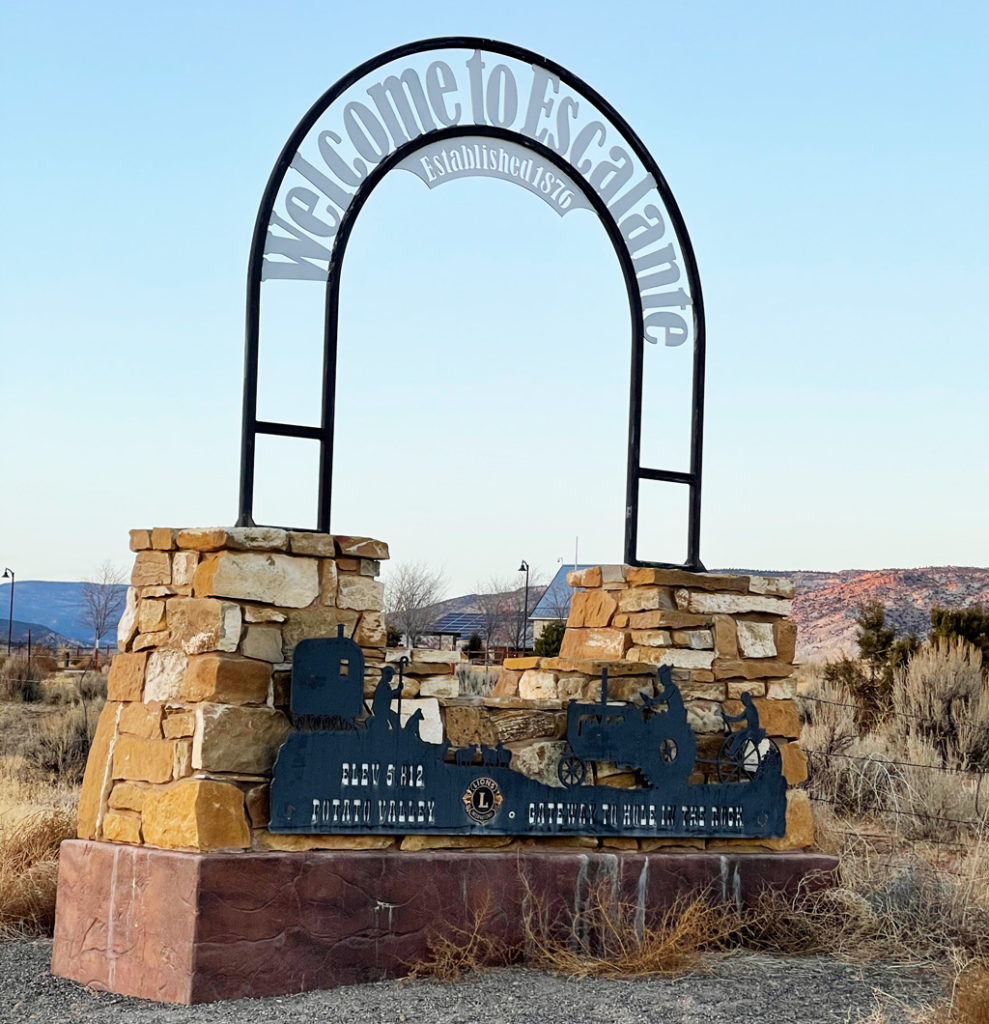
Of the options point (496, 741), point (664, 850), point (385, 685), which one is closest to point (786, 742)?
point (664, 850)

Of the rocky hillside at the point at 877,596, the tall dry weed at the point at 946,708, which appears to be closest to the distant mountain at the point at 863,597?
the rocky hillside at the point at 877,596

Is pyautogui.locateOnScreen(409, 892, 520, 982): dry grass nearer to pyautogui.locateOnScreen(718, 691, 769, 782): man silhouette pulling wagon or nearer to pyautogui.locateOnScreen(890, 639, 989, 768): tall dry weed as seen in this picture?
pyautogui.locateOnScreen(718, 691, 769, 782): man silhouette pulling wagon

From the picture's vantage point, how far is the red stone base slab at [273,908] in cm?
554

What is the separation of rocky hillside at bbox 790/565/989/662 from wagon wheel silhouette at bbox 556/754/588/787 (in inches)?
1461

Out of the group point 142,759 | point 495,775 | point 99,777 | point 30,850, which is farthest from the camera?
point 30,850

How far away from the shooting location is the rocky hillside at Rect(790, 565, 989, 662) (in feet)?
148

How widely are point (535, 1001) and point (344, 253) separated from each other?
350 centimetres

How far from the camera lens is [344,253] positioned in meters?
6.52

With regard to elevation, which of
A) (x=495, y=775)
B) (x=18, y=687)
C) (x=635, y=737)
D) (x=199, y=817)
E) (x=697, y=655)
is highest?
(x=697, y=655)

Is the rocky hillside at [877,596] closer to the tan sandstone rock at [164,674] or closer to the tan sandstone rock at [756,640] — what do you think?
the tan sandstone rock at [756,640]

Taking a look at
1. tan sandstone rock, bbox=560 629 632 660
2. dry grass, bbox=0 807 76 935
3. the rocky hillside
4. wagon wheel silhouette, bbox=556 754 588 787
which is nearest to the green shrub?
dry grass, bbox=0 807 76 935

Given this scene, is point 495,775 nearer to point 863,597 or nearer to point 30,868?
point 30,868

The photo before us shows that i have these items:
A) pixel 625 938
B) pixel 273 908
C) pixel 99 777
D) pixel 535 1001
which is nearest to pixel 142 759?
pixel 99 777

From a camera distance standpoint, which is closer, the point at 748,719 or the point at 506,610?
the point at 748,719
